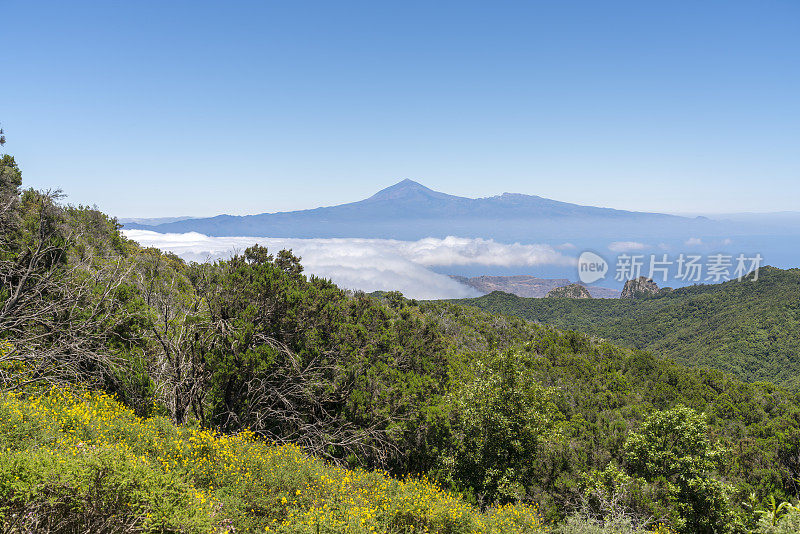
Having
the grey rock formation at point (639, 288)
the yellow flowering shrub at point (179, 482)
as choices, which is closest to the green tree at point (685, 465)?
the yellow flowering shrub at point (179, 482)

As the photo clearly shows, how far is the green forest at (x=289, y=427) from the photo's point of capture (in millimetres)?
6215

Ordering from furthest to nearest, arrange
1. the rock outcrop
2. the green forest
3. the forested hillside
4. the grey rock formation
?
the rock outcrop
the grey rock formation
the forested hillside
the green forest

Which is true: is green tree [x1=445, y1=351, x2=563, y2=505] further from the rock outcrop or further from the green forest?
the rock outcrop

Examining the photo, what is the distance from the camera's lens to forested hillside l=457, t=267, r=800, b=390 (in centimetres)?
7294

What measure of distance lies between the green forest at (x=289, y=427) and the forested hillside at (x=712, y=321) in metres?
Result: 60.5

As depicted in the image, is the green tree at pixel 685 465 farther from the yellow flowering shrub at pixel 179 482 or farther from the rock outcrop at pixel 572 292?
the rock outcrop at pixel 572 292

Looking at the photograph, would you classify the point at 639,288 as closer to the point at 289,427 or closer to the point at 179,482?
the point at 289,427

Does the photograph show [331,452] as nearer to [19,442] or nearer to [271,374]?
[271,374]

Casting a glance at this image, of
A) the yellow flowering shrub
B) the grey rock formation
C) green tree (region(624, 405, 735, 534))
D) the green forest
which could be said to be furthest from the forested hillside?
the yellow flowering shrub

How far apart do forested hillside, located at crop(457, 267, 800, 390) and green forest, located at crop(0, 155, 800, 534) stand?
Answer: 60.5m

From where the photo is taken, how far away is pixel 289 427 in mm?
13023

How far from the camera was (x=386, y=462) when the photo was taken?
13531 mm

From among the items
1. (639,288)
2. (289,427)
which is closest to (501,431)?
(289,427)

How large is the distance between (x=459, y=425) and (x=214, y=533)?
12.5 m
